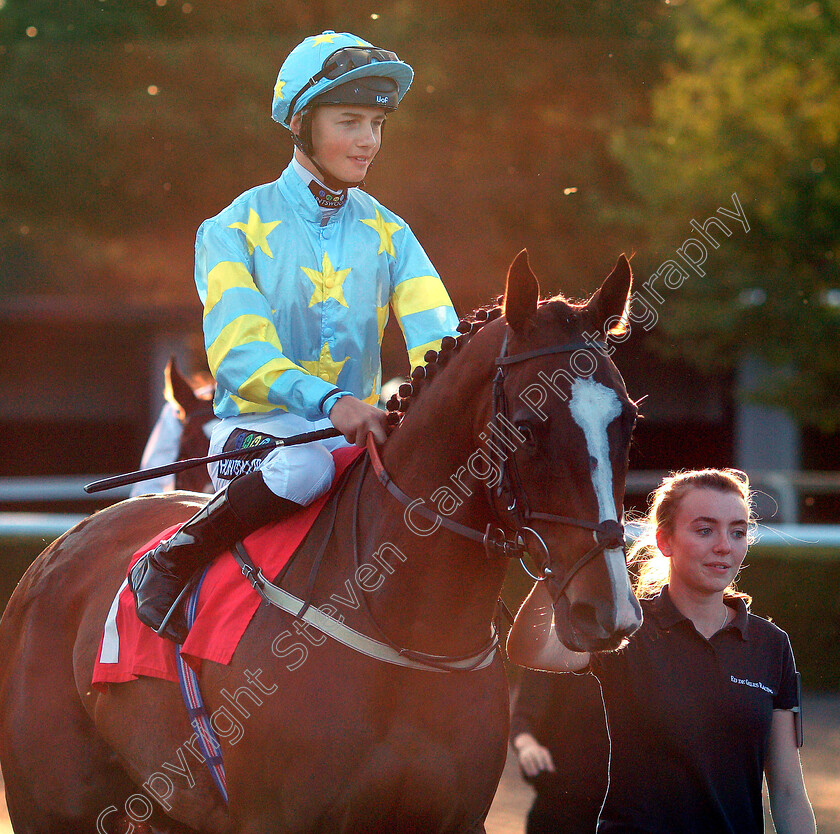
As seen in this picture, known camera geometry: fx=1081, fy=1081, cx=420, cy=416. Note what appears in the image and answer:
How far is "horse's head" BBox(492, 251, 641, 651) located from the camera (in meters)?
1.89

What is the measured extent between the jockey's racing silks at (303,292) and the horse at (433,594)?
340 millimetres

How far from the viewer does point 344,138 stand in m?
2.62

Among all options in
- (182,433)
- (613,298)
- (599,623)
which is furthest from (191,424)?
(599,623)

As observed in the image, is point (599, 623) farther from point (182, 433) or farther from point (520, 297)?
point (182, 433)

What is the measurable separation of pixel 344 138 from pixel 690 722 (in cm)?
161

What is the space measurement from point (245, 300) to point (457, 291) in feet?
31.6

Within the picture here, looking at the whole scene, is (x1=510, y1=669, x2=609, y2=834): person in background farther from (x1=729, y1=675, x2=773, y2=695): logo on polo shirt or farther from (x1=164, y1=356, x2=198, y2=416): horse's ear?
(x1=164, y1=356, x2=198, y2=416): horse's ear

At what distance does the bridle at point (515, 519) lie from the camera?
1904 millimetres

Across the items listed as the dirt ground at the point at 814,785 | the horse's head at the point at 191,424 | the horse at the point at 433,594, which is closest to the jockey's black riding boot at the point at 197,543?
the horse at the point at 433,594

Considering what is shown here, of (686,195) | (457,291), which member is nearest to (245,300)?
(457,291)

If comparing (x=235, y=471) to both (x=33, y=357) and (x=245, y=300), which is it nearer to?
(x=245, y=300)

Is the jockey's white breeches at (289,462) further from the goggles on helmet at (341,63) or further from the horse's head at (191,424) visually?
the horse's head at (191,424)

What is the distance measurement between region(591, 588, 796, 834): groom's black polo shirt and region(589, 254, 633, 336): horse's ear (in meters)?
0.84

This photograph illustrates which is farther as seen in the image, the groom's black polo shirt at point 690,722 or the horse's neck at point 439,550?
A: the groom's black polo shirt at point 690,722
